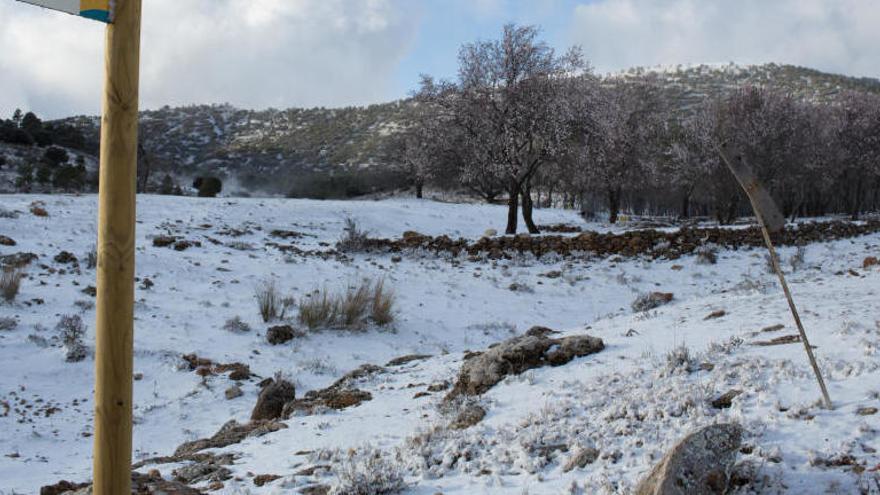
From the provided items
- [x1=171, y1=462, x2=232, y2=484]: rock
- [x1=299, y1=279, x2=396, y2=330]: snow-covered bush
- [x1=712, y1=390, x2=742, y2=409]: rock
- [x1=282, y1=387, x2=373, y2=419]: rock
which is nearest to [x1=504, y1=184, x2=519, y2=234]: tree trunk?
[x1=299, y1=279, x2=396, y2=330]: snow-covered bush

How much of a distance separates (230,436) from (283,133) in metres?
62.9

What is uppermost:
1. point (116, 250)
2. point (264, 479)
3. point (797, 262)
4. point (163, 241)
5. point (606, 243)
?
point (116, 250)

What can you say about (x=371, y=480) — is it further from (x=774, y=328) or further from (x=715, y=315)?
(x=715, y=315)

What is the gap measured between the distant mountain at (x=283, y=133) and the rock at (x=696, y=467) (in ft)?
146

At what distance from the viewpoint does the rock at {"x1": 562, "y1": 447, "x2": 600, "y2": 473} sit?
3.70 meters

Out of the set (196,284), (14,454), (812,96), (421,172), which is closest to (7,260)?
(196,284)

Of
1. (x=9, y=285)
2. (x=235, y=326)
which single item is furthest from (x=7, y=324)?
(x=235, y=326)

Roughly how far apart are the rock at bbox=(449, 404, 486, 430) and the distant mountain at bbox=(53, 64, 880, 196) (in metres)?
42.4

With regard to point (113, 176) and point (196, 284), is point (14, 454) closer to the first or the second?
point (113, 176)

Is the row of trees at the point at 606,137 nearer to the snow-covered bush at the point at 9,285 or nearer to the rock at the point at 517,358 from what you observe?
the rock at the point at 517,358

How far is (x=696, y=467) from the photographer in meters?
2.96

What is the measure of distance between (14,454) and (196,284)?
236 inches

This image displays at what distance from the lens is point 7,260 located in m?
10.5

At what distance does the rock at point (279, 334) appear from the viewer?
890 centimetres
